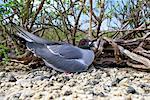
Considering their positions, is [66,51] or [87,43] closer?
[66,51]

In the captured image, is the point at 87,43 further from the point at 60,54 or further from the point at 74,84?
the point at 74,84

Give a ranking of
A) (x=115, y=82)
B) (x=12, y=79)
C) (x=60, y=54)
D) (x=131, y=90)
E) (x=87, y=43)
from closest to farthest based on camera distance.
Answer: (x=131, y=90) → (x=115, y=82) → (x=12, y=79) → (x=60, y=54) → (x=87, y=43)

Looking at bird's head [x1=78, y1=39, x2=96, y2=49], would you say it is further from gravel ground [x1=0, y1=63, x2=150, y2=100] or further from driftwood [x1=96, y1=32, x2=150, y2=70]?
gravel ground [x1=0, y1=63, x2=150, y2=100]

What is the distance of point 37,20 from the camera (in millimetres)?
4457

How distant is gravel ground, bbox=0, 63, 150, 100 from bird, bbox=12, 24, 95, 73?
70 millimetres

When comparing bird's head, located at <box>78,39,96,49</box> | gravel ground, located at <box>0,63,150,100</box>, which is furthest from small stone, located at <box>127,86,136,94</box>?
bird's head, located at <box>78,39,96,49</box>

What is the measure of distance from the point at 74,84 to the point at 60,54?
1.85 ft

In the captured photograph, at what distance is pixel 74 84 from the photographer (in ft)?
9.94

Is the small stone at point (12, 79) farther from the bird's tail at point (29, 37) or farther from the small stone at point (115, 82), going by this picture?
the small stone at point (115, 82)

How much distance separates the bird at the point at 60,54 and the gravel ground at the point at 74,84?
0.23 ft

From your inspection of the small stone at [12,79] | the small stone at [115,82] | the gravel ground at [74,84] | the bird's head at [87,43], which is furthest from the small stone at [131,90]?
the bird's head at [87,43]

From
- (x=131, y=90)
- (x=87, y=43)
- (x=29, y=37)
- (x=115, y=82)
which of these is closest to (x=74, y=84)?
(x=115, y=82)

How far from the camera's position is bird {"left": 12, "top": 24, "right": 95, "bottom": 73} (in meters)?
3.48

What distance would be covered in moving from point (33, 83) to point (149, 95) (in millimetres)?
994
